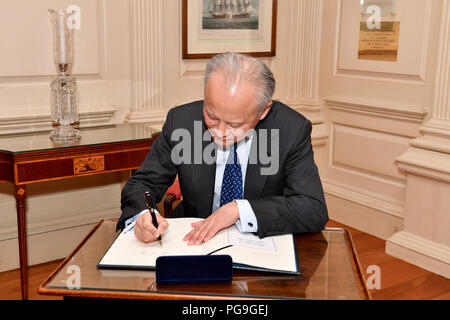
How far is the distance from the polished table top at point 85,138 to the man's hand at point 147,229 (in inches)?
62.3

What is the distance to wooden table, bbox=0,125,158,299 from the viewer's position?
319 centimetres

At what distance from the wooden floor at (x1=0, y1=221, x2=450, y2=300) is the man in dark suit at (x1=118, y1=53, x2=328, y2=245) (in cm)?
168

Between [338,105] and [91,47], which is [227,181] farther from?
[338,105]

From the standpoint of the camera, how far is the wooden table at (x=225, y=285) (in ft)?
4.99

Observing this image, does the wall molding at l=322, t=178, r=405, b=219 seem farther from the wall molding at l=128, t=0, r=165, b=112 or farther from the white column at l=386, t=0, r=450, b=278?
the wall molding at l=128, t=0, r=165, b=112

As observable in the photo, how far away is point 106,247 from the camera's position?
6.24ft

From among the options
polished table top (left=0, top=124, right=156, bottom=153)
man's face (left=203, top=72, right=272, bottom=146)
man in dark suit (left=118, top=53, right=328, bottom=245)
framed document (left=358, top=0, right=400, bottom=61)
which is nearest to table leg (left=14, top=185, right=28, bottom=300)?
polished table top (left=0, top=124, right=156, bottom=153)

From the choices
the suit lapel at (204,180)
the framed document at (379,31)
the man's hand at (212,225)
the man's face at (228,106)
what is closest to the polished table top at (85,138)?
the suit lapel at (204,180)

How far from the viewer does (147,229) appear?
1.84 meters

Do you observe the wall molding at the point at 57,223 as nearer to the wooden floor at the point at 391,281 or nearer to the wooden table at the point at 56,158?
the wooden floor at the point at 391,281

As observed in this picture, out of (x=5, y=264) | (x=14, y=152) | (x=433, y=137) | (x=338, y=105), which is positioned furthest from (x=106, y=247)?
(x=338, y=105)

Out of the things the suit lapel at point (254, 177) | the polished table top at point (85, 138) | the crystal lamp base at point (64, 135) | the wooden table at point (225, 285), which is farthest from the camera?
the crystal lamp base at point (64, 135)

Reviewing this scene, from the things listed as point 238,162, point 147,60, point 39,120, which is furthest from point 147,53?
point 238,162

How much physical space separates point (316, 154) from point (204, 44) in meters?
1.70
